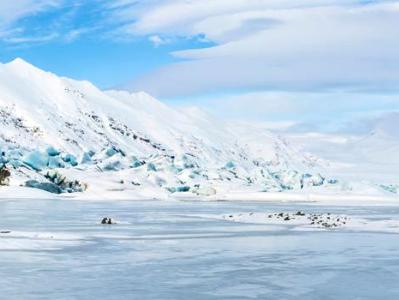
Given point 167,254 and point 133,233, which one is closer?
point 167,254

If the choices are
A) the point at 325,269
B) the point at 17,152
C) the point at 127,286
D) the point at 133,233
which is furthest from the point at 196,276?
the point at 17,152

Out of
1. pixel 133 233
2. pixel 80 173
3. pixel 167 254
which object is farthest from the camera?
pixel 80 173

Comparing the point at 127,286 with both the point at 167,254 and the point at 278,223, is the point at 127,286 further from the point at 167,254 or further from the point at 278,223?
the point at 278,223

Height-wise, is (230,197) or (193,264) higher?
(230,197)

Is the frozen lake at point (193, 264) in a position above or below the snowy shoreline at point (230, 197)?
below

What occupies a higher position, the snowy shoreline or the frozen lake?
the snowy shoreline

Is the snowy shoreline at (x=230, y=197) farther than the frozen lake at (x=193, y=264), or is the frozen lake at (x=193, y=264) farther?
the snowy shoreline at (x=230, y=197)

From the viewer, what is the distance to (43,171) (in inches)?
4245

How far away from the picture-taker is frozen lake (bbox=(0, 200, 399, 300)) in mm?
18391

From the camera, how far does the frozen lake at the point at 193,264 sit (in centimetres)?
1839

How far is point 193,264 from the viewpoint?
23.7 meters

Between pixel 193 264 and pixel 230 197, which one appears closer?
pixel 193 264

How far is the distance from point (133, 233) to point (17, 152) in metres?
91.9

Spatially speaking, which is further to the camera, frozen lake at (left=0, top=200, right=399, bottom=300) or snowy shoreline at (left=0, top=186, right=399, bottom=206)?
snowy shoreline at (left=0, top=186, right=399, bottom=206)
